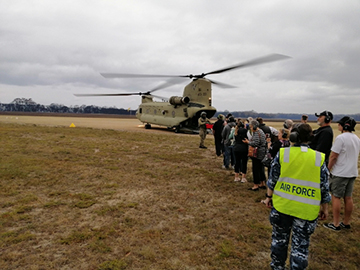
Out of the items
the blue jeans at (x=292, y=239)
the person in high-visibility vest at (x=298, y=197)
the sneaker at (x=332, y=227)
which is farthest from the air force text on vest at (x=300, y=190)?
the sneaker at (x=332, y=227)

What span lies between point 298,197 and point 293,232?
429 mm

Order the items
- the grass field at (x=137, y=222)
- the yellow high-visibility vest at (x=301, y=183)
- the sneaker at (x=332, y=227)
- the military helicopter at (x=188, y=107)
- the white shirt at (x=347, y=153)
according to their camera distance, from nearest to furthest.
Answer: the yellow high-visibility vest at (x=301, y=183), the grass field at (x=137, y=222), the white shirt at (x=347, y=153), the sneaker at (x=332, y=227), the military helicopter at (x=188, y=107)

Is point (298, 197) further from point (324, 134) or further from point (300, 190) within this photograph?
point (324, 134)

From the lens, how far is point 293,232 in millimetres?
2531

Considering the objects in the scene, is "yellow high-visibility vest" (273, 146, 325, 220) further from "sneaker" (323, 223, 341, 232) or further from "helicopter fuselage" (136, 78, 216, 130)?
"helicopter fuselage" (136, 78, 216, 130)

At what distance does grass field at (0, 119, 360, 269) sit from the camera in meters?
3.08

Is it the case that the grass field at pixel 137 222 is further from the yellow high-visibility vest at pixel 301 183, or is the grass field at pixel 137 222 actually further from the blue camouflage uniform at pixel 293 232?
the yellow high-visibility vest at pixel 301 183

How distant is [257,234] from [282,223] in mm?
1409

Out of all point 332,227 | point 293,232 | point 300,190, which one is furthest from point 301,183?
point 332,227

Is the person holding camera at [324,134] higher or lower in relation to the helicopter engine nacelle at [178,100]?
lower

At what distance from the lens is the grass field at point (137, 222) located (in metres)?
3.08

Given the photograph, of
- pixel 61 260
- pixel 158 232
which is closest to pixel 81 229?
pixel 61 260

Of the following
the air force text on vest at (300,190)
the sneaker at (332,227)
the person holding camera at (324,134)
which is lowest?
the sneaker at (332,227)

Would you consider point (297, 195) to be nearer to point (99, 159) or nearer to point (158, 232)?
point (158, 232)
